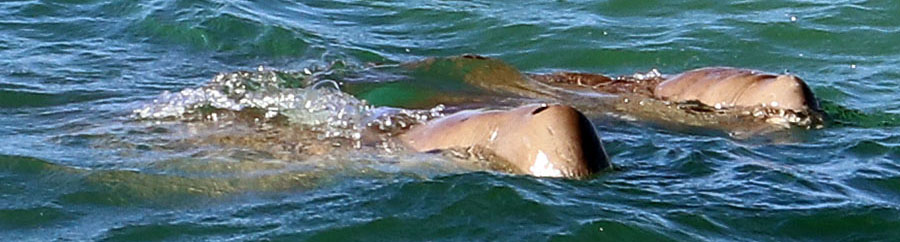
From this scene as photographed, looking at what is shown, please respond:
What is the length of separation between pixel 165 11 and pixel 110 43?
3.13 ft

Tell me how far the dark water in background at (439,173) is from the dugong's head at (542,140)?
3.4 inches

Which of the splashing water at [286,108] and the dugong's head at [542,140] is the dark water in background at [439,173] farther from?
the splashing water at [286,108]

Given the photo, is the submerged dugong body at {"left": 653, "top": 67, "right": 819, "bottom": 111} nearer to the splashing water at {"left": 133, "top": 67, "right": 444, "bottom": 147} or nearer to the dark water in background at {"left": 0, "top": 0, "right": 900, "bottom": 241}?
the dark water in background at {"left": 0, "top": 0, "right": 900, "bottom": 241}

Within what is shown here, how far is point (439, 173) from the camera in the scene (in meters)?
6.04

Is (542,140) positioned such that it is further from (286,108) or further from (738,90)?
(738,90)

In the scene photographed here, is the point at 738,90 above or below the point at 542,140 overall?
below

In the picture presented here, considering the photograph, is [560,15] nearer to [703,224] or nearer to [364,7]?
[364,7]

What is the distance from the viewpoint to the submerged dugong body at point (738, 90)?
777 centimetres

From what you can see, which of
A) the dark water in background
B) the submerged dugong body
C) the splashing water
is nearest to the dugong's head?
the dark water in background

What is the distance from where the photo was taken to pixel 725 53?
34.4ft

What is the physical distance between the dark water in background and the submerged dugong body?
24 centimetres

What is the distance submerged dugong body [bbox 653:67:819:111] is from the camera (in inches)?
306

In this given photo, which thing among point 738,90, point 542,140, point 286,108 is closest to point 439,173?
point 542,140

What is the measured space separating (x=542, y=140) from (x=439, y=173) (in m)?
0.44
